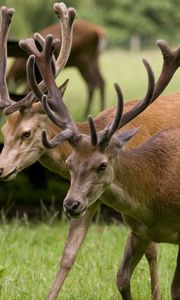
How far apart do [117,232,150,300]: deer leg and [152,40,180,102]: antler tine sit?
2.90ft

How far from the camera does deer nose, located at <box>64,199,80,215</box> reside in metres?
5.64

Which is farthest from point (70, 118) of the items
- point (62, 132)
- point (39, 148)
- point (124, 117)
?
point (39, 148)

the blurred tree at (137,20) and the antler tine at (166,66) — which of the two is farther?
the blurred tree at (137,20)

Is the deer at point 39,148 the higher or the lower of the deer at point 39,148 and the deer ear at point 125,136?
the lower

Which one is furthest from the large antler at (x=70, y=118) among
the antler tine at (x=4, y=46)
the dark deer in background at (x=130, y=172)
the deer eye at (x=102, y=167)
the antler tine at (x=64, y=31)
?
the antler tine at (x=64, y=31)

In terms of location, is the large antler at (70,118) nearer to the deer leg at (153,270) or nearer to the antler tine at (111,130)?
the antler tine at (111,130)

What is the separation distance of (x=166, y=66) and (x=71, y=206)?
1.18m

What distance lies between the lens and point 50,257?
27.5ft

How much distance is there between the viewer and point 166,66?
6.34 m

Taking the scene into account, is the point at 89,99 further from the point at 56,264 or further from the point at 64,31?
the point at 64,31

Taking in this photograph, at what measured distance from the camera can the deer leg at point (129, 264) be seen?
6488 mm

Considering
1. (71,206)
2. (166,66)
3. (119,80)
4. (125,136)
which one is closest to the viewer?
(71,206)

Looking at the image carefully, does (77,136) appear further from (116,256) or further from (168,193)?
(116,256)

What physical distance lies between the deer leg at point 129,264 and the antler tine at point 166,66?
34.8 inches
